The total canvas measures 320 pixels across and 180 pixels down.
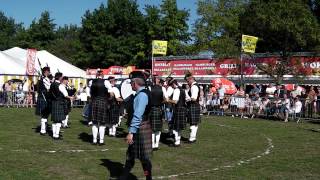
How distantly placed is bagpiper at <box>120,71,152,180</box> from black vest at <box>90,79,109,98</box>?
3734 millimetres

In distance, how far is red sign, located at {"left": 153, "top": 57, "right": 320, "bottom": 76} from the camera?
28.1 m

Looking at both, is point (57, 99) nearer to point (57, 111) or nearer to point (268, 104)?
point (57, 111)

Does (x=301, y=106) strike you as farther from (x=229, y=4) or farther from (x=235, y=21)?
(x=229, y=4)

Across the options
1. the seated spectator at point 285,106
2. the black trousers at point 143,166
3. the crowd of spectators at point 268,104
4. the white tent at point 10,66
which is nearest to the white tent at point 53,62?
the white tent at point 10,66

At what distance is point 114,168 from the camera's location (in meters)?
8.02

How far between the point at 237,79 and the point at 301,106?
1238 cm

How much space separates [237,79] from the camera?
3144 centimetres

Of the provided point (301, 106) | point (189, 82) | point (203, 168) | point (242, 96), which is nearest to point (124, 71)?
point (242, 96)

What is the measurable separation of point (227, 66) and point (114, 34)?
22290 millimetres

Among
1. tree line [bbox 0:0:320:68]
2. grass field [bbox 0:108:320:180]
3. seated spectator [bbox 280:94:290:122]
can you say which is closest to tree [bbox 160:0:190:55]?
tree line [bbox 0:0:320:68]

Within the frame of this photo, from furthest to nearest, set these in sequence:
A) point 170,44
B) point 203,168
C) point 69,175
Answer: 1. point 170,44
2. point 203,168
3. point 69,175

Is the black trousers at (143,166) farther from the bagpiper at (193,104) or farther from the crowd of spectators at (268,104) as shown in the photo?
the crowd of spectators at (268,104)

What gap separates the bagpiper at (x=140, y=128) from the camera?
20.8 ft

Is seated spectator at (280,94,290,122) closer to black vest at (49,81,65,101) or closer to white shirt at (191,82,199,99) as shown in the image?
white shirt at (191,82,199,99)
